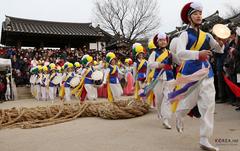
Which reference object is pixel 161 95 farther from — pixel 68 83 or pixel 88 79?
pixel 68 83

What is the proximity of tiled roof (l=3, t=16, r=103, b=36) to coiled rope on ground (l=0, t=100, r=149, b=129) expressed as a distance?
18.6 m

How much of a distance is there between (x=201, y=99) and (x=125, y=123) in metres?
3.03

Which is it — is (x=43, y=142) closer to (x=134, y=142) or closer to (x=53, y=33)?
(x=134, y=142)

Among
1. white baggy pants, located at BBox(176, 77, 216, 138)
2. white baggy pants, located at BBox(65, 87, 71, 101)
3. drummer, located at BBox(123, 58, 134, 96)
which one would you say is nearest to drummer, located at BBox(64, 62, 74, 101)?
white baggy pants, located at BBox(65, 87, 71, 101)

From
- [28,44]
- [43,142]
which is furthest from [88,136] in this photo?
[28,44]

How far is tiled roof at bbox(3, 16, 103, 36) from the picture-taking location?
2675 centimetres

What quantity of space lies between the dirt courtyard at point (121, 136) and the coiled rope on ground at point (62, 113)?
27 cm

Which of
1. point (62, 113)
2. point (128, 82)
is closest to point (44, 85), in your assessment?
point (128, 82)

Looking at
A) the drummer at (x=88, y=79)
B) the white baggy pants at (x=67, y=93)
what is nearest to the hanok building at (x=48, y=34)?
the white baggy pants at (x=67, y=93)

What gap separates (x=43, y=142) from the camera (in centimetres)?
561

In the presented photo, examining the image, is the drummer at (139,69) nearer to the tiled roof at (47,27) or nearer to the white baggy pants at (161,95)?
the white baggy pants at (161,95)

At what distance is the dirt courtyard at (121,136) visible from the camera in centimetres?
490

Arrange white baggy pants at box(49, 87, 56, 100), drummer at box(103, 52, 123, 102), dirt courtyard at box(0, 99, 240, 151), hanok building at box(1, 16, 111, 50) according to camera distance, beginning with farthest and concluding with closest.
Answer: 1. hanok building at box(1, 16, 111, 50)
2. white baggy pants at box(49, 87, 56, 100)
3. drummer at box(103, 52, 123, 102)
4. dirt courtyard at box(0, 99, 240, 151)

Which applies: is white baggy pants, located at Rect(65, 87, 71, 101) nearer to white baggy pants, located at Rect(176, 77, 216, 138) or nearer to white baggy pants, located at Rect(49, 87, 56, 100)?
white baggy pants, located at Rect(49, 87, 56, 100)
